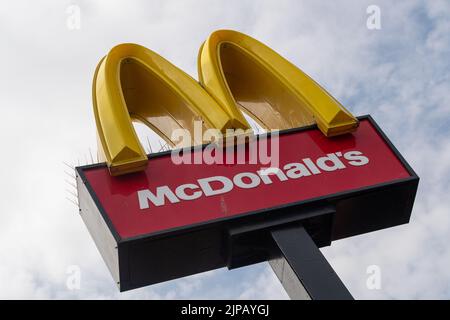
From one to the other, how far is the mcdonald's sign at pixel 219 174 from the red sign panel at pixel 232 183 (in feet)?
0.05

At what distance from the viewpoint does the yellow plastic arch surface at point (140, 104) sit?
11.1 m

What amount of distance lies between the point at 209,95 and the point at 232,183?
2104 millimetres

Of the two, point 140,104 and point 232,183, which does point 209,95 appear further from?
point 232,183

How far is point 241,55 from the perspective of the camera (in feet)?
44.7

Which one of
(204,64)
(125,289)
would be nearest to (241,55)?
(204,64)

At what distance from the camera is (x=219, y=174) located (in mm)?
11047

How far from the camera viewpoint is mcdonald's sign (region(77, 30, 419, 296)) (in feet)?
33.4

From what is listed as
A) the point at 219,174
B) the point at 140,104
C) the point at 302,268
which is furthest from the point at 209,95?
the point at 302,268

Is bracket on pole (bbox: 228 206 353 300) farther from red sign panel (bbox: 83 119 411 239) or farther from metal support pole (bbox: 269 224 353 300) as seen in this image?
red sign panel (bbox: 83 119 411 239)

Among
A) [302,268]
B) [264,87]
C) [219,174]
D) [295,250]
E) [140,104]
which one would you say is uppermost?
[264,87]

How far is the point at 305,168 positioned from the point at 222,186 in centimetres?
125

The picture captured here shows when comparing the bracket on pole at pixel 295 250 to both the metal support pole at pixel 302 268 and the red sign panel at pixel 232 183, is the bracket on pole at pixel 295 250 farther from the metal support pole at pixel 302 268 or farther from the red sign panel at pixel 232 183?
the red sign panel at pixel 232 183

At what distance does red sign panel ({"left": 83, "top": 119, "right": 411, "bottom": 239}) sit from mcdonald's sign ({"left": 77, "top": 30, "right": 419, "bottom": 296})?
1 centimetres
